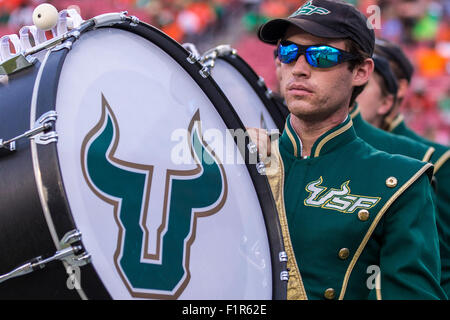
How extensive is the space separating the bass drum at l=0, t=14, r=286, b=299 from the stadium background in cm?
873

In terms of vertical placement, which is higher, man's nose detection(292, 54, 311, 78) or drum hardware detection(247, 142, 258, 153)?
man's nose detection(292, 54, 311, 78)

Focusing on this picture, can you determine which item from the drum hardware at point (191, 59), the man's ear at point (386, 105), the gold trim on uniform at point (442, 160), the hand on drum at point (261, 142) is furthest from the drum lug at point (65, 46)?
the man's ear at point (386, 105)

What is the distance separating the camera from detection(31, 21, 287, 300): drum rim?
1.45m

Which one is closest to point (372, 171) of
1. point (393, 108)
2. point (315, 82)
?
point (315, 82)

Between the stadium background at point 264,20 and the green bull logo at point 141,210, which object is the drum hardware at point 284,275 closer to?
the green bull logo at point 141,210

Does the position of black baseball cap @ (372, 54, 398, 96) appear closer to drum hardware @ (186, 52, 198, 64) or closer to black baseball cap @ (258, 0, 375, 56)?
black baseball cap @ (258, 0, 375, 56)

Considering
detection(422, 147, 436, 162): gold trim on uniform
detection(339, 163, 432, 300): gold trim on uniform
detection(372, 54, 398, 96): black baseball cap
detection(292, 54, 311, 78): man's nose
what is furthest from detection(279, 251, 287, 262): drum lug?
detection(372, 54, 398, 96): black baseball cap

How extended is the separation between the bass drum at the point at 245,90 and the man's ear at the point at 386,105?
1.31m

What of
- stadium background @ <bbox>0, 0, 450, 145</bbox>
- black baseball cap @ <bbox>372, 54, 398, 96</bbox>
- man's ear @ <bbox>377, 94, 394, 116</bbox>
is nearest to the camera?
black baseball cap @ <bbox>372, 54, 398, 96</bbox>

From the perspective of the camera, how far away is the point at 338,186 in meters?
2.15

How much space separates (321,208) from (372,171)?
0.21 metres

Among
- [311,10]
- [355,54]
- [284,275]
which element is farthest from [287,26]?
[284,275]

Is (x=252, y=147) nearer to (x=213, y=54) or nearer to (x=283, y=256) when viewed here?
(x=283, y=256)

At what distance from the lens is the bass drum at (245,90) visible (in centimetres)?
260
